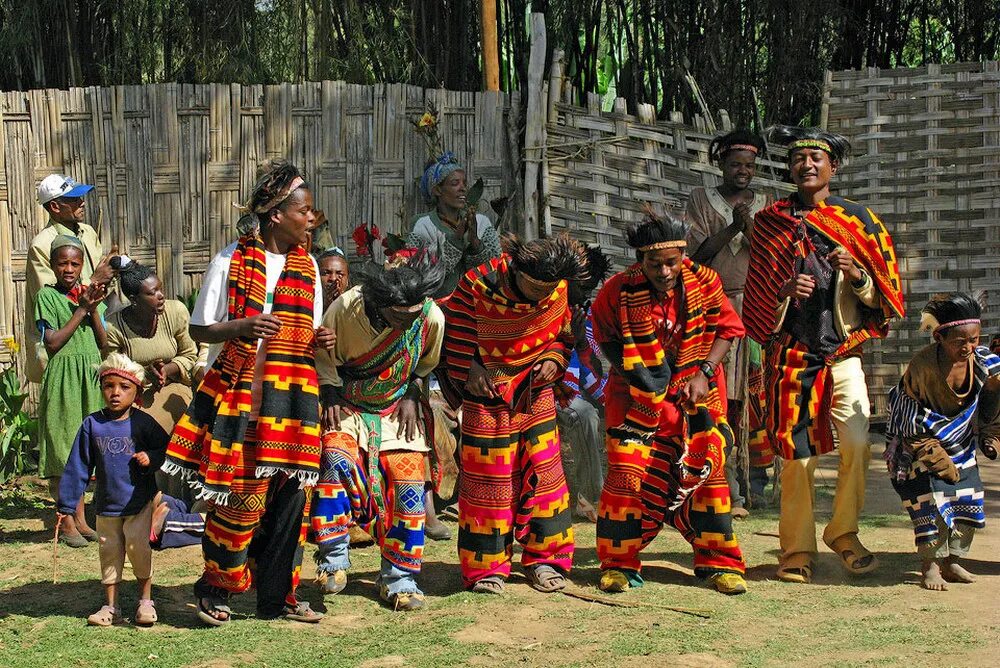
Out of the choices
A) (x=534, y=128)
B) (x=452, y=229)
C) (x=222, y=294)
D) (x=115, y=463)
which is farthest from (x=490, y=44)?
(x=115, y=463)

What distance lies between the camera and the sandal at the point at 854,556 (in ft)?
21.0

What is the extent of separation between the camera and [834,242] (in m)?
6.50

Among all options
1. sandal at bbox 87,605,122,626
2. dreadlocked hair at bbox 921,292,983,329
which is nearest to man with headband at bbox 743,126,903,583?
dreadlocked hair at bbox 921,292,983,329

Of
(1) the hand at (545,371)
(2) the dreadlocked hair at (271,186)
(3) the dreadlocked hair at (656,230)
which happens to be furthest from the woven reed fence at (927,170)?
(2) the dreadlocked hair at (271,186)

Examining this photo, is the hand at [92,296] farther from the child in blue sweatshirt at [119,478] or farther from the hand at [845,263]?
the hand at [845,263]

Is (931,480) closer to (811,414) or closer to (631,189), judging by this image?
(811,414)

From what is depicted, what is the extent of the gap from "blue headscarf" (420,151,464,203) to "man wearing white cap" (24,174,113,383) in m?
2.30

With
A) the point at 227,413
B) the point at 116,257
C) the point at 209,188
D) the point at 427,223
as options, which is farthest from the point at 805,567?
the point at 209,188

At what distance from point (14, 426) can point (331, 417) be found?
402cm

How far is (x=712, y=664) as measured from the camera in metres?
5.09

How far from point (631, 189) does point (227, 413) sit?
5.04 m

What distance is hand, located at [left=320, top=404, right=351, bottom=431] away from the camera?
19.7ft

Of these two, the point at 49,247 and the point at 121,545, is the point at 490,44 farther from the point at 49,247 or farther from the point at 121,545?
the point at 121,545

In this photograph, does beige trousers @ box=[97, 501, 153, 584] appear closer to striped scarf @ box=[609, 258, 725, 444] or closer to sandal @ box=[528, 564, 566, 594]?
sandal @ box=[528, 564, 566, 594]
